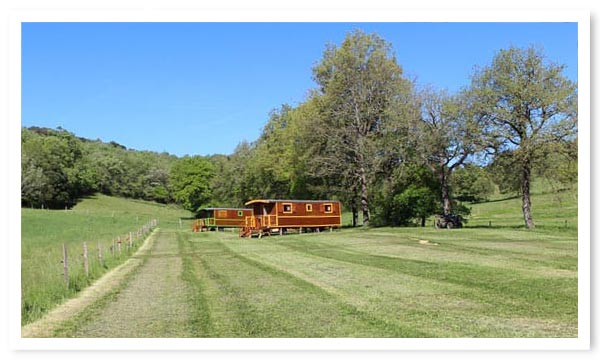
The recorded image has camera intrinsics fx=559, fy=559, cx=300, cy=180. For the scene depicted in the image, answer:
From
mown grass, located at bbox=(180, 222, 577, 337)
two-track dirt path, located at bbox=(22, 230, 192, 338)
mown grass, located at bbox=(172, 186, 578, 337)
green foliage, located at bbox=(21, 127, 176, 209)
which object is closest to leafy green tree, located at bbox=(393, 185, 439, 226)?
mown grass, located at bbox=(172, 186, 578, 337)

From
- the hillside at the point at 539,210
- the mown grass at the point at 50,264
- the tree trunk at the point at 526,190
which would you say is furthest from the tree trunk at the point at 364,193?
the mown grass at the point at 50,264

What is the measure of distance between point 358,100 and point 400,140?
402 cm

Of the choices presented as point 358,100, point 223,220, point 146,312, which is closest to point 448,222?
point 358,100

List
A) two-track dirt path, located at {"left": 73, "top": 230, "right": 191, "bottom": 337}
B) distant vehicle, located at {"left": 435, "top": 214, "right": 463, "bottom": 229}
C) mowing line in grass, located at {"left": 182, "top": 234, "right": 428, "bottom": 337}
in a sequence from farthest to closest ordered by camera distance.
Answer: distant vehicle, located at {"left": 435, "top": 214, "right": 463, "bottom": 229}, two-track dirt path, located at {"left": 73, "top": 230, "right": 191, "bottom": 337}, mowing line in grass, located at {"left": 182, "top": 234, "right": 428, "bottom": 337}

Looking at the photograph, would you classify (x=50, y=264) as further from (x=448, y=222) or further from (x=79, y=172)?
(x=79, y=172)

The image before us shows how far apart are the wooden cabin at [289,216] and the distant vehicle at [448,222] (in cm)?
728

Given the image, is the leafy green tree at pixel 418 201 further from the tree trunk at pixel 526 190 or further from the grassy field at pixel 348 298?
the grassy field at pixel 348 298

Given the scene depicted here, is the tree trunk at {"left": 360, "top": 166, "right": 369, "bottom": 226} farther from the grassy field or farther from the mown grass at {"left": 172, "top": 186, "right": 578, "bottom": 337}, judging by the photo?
the grassy field

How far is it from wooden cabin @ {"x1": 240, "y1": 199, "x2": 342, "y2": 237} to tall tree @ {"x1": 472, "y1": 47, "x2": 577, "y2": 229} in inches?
484

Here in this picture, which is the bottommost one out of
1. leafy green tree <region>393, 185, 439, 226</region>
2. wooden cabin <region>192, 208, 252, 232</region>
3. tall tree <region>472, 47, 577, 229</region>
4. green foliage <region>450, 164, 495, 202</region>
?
wooden cabin <region>192, 208, 252, 232</region>

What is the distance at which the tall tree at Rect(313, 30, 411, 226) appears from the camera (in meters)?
36.2

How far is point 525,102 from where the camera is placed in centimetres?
2900
